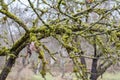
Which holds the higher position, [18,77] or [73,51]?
[73,51]

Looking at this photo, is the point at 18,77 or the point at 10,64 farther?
the point at 18,77

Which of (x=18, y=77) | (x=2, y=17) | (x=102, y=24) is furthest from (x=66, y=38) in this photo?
(x=18, y=77)

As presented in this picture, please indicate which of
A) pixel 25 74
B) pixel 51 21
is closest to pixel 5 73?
pixel 51 21

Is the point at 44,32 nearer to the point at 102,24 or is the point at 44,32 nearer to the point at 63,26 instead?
the point at 63,26

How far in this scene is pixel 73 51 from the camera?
142 inches

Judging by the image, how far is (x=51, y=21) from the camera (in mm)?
4133

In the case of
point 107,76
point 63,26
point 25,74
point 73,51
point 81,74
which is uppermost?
point 63,26

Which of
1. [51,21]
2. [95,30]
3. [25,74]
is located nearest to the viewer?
[95,30]

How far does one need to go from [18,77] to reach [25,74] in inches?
70.1

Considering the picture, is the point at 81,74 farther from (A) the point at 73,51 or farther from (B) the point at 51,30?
(B) the point at 51,30

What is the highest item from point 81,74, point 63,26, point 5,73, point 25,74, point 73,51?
point 63,26

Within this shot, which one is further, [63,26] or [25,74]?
[25,74]

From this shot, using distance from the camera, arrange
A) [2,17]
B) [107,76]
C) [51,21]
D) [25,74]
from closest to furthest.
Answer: [51,21] → [2,17] → [25,74] → [107,76]

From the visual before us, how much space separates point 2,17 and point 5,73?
79 cm
